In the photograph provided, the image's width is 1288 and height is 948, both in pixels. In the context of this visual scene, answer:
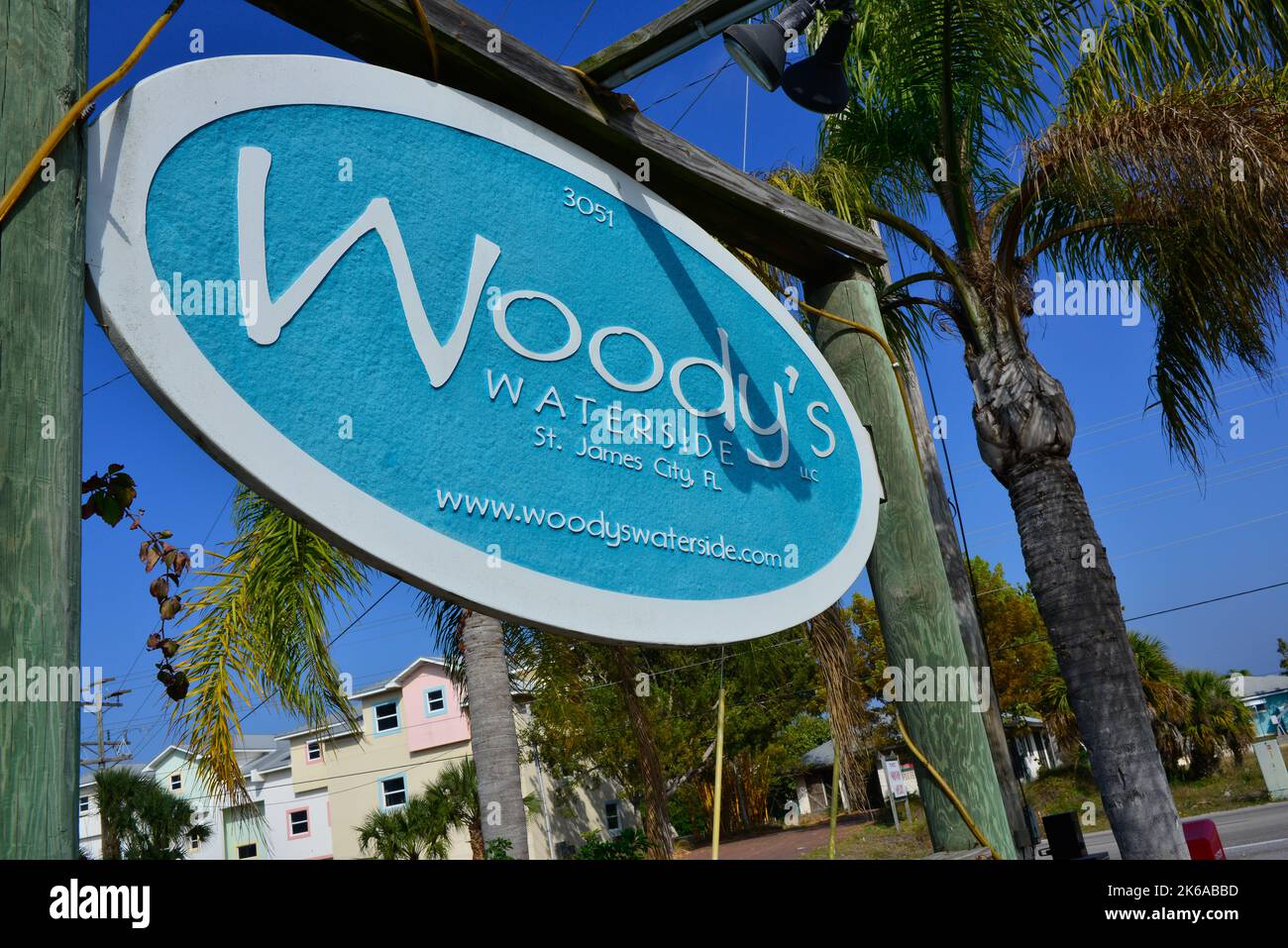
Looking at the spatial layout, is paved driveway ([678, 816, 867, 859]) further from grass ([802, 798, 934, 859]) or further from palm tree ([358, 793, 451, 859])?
palm tree ([358, 793, 451, 859])

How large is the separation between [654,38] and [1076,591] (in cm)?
502

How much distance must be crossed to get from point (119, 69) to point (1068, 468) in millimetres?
6190

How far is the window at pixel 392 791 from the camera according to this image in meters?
30.5

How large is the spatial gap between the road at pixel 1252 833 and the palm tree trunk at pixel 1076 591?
429cm

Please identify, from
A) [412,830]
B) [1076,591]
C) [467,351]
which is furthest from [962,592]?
Result: [412,830]

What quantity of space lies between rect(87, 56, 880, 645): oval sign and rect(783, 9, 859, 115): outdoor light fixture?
708 millimetres

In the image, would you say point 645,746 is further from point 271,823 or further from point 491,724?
point 271,823

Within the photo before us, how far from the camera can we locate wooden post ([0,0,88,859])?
1.16 meters

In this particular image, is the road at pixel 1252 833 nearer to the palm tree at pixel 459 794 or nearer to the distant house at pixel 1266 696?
the palm tree at pixel 459 794

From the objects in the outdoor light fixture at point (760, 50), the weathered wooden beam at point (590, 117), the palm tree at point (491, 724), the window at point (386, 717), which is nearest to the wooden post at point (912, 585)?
the weathered wooden beam at point (590, 117)

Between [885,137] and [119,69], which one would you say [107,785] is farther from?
[119,69]

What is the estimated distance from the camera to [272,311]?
1.60 meters

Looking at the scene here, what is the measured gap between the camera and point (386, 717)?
103 ft
